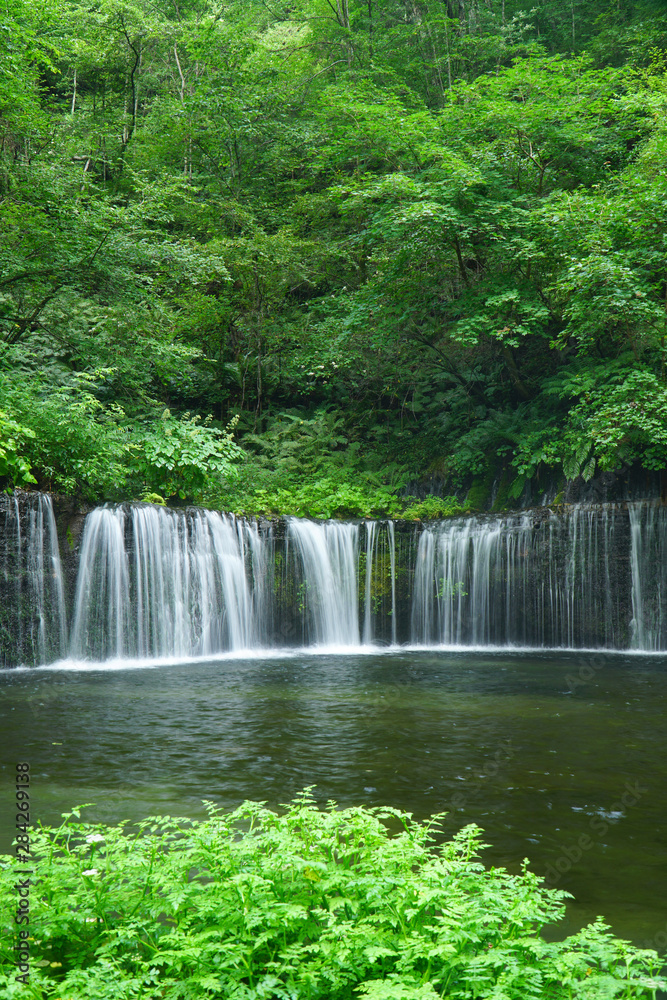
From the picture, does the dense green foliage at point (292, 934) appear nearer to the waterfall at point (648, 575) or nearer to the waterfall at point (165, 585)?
the waterfall at point (165, 585)

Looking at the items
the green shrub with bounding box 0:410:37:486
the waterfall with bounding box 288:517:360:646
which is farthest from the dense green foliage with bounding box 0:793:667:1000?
the waterfall with bounding box 288:517:360:646

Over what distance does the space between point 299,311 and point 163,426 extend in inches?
286

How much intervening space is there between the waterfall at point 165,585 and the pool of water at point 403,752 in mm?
1436

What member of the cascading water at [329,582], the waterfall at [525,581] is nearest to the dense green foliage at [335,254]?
the cascading water at [329,582]

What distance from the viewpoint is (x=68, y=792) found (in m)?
5.55

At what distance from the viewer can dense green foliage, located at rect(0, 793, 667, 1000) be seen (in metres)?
2.51

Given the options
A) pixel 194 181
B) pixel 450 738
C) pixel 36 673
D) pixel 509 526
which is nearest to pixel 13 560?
pixel 36 673

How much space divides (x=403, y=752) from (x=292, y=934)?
4022mm

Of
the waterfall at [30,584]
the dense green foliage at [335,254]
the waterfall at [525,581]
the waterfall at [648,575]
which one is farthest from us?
the waterfall at [525,581]

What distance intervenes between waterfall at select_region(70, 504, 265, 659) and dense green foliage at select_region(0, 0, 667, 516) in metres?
1.19

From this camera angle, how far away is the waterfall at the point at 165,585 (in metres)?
12.4

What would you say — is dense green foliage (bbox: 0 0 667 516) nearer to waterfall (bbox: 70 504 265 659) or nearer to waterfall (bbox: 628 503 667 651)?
waterfall (bbox: 628 503 667 651)

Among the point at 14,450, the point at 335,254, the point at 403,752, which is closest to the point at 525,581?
the point at 403,752

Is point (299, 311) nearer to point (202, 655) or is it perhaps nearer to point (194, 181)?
point (194, 181)
